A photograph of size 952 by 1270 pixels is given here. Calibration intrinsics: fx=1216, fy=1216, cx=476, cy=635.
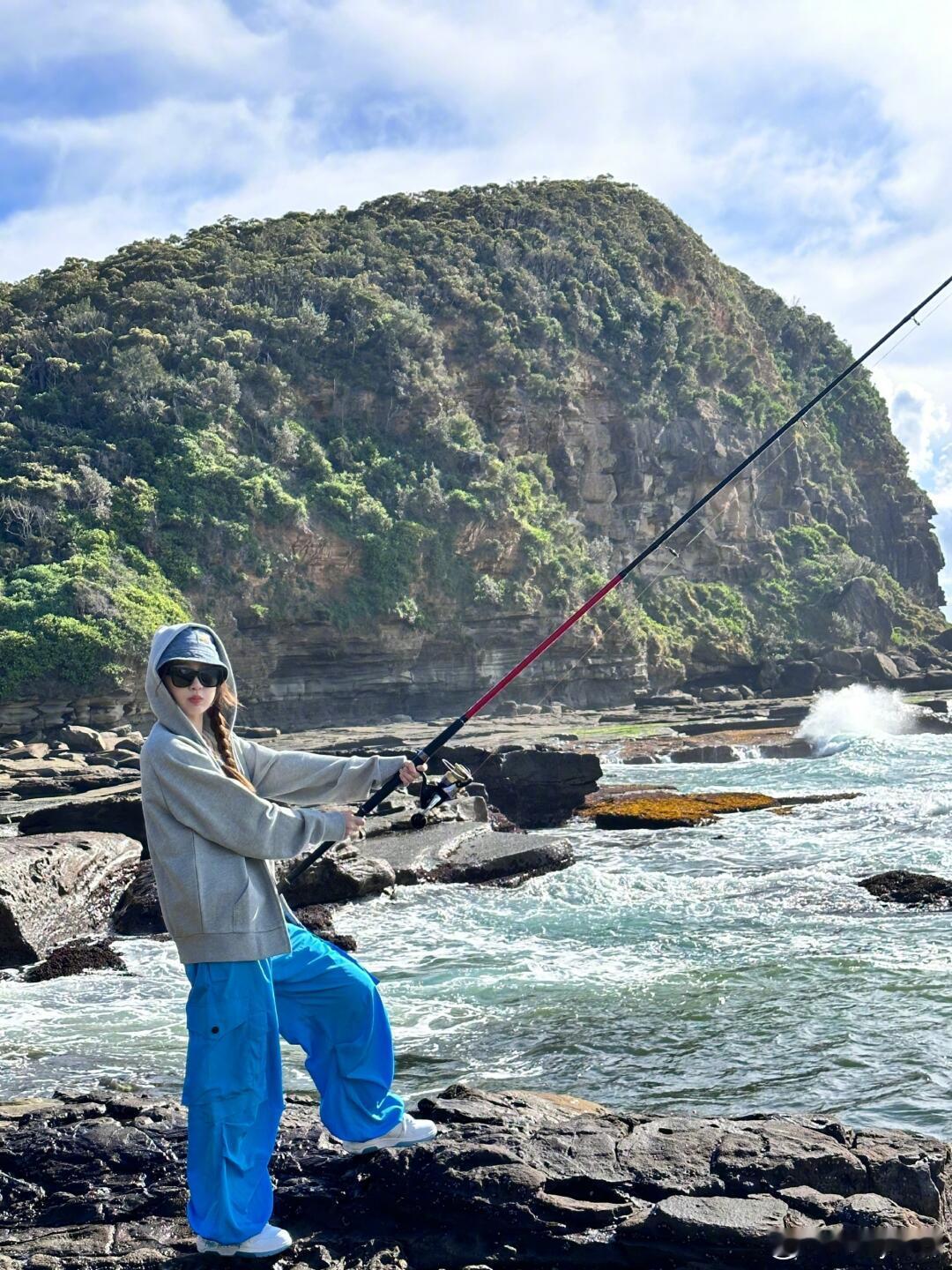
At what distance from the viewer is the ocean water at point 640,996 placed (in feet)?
20.0

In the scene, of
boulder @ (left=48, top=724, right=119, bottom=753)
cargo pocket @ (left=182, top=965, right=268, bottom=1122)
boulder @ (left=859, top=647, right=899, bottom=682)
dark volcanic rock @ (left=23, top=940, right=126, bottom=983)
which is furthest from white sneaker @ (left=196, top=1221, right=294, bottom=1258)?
boulder @ (left=859, top=647, right=899, bottom=682)

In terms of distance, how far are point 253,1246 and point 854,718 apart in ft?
117

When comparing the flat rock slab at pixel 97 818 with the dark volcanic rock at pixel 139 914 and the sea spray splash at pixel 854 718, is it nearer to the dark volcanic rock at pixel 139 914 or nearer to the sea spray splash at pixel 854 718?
the dark volcanic rock at pixel 139 914

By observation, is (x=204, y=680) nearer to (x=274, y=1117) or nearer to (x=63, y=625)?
(x=274, y=1117)

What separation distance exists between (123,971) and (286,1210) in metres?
5.88

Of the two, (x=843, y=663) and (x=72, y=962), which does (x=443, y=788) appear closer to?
(x=72, y=962)

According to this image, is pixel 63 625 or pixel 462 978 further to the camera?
pixel 63 625

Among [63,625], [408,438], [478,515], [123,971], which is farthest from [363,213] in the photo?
[123,971]

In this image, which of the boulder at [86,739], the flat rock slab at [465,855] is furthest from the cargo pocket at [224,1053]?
the boulder at [86,739]

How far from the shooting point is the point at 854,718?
121 ft

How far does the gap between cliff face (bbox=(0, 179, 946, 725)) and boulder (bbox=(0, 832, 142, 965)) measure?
2481 cm

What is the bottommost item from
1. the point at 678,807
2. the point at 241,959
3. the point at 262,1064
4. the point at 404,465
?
the point at 678,807

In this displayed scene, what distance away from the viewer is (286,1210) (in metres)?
3.68

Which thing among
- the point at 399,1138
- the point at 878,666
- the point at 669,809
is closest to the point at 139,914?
the point at 399,1138
